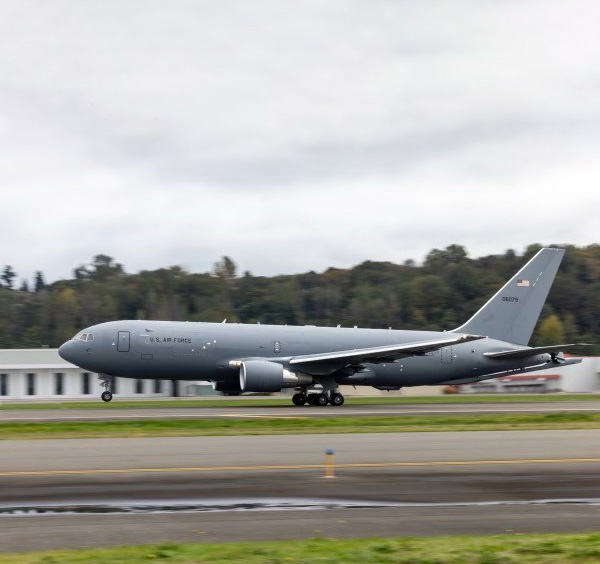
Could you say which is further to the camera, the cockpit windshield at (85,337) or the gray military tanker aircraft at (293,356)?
the cockpit windshield at (85,337)

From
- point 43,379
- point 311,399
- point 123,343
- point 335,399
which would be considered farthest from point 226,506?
point 43,379

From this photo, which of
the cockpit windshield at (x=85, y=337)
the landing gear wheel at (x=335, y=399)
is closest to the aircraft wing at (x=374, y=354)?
the landing gear wheel at (x=335, y=399)

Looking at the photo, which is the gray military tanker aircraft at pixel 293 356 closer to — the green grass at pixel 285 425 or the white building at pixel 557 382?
the green grass at pixel 285 425

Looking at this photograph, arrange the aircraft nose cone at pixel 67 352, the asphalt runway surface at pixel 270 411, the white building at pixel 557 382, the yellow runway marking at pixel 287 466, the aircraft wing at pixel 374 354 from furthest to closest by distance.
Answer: the white building at pixel 557 382, the aircraft nose cone at pixel 67 352, the aircraft wing at pixel 374 354, the asphalt runway surface at pixel 270 411, the yellow runway marking at pixel 287 466

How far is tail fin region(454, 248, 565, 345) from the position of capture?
49500 mm

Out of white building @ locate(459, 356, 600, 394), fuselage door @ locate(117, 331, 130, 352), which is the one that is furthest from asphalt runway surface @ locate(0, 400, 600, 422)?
white building @ locate(459, 356, 600, 394)

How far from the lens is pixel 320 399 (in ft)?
145

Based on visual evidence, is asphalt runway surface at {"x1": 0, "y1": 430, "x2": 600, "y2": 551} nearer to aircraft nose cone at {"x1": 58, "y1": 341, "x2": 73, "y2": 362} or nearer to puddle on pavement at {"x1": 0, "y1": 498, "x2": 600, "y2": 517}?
puddle on pavement at {"x1": 0, "y1": 498, "x2": 600, "y2": 517}

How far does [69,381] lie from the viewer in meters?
67.9

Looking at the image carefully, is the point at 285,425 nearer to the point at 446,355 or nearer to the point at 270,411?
the point at 270,411

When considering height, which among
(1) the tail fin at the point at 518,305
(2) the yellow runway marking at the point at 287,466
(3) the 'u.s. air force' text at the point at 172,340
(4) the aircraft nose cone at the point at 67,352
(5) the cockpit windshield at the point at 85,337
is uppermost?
(1) the tail fin at the point at 518,305

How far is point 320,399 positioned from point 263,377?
370 centimetres

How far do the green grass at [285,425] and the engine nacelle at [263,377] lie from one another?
8267 millimetres

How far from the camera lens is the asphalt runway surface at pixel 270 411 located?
35.1 meters
